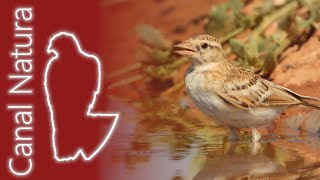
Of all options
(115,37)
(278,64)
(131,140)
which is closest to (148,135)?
(131,140)

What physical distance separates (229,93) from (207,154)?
2.71 ft

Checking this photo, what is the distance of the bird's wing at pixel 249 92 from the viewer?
805cm

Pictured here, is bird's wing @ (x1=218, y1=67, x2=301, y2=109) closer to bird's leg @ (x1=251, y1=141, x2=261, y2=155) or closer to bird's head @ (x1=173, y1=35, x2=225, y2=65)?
bird's head @ (x1=173, y1=35, x2=225, y2=65)

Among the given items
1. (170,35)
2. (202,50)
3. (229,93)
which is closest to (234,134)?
(229,93)

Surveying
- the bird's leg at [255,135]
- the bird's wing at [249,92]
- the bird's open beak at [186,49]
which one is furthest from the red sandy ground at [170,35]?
the bird's open beak at [186,49]

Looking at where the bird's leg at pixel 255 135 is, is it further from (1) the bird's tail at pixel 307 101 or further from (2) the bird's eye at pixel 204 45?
(2) the bird's eye at pixel 204 45

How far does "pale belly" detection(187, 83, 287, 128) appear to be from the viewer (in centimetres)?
796

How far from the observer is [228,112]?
8000mm

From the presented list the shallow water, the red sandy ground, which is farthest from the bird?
the red sandy ground

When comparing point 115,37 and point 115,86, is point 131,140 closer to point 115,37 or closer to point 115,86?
point 115,86

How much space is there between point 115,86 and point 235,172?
17.2 feet

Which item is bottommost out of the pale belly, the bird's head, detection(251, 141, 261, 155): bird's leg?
detection(251, 141, 261, 155): bird's leg

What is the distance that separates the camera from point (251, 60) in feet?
33.1

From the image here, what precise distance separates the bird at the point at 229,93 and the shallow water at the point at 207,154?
0.19 metres
